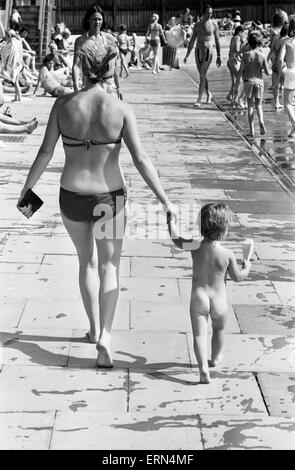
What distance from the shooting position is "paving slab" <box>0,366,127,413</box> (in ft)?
15.1

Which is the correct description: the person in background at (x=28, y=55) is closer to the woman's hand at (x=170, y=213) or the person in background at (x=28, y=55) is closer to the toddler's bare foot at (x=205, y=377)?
the woman's hand at (x=170, y=213)

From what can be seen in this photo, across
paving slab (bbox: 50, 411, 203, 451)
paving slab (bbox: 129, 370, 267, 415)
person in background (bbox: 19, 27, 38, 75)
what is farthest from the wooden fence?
paving slab (bbox: 50, 411, 203, 451)

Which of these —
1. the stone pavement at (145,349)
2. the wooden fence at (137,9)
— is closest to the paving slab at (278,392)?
the stone pavement at (145,349)

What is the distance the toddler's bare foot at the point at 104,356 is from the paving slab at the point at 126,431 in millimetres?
648

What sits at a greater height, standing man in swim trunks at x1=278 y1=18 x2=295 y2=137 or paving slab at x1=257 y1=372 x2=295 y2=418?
paving slab at x1=257 y1=372 x2=295 y2=418

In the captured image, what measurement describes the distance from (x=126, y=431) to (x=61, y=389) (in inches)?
25.1

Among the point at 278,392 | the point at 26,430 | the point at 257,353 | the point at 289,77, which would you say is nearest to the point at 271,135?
the point at 289,77

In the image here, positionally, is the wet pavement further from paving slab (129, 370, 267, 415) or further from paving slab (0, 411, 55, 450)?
paving slab (0, 411, 55, 450)

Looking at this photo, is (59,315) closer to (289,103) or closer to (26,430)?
(26,430)

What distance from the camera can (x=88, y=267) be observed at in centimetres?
536

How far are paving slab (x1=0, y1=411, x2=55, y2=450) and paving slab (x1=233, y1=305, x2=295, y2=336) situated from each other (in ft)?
5.97

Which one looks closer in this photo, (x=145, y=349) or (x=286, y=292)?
(x=145, y=349)

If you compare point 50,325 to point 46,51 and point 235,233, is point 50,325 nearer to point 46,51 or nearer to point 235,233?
point 235,233

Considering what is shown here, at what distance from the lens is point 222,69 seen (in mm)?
28859
